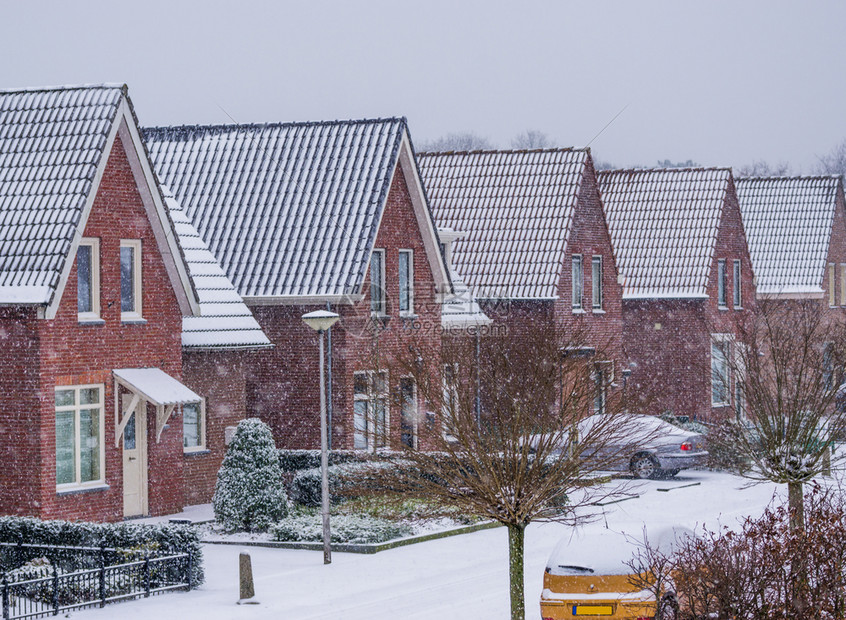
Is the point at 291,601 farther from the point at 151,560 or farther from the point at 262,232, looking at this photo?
the point at 262,232

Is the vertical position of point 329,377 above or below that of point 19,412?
above

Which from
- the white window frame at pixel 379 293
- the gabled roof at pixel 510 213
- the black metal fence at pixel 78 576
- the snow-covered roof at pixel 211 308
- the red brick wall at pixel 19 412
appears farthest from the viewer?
the gabled roof at pixel 510 213

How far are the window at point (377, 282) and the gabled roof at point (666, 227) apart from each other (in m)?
13.0

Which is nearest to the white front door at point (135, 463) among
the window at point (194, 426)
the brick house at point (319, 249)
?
the window at point (194, 426)

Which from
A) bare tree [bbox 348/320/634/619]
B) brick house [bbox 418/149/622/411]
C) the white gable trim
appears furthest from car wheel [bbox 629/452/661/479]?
bare tree [bbox 348/320/634/619]

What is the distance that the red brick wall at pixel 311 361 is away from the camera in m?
30.9

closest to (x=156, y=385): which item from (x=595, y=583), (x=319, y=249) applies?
(x=319, y=249)

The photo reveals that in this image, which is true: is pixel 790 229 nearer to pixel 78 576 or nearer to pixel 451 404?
pixel 451 404

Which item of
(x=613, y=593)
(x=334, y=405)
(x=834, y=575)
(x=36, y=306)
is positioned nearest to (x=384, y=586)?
(x=613, y=593)

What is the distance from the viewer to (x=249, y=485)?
24.6m

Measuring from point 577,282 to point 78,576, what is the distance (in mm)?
22790

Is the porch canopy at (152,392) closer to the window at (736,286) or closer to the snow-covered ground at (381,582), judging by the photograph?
the snow-covered ground at (381,582)

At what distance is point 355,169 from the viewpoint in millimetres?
32062

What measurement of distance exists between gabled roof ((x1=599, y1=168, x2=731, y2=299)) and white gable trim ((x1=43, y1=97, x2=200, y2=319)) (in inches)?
782
